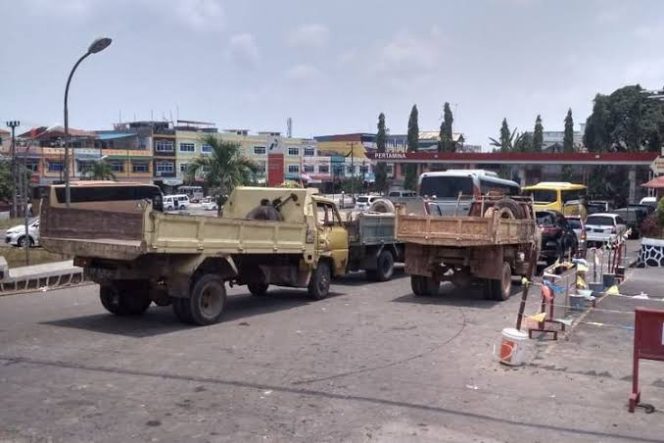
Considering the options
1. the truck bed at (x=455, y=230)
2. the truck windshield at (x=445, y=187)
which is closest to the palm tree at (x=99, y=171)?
the truck windshield at (x=445, y=187)

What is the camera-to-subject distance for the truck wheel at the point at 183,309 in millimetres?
10828

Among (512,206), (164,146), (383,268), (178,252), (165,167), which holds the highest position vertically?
(164,146)

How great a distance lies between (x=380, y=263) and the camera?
17.5 meters

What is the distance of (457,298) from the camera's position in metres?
14.6

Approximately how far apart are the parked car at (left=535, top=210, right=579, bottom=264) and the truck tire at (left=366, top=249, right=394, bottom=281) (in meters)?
4.86

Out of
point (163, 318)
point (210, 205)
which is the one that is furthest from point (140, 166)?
point (163, 318)

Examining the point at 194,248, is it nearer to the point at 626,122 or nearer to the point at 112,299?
the point at 112,299

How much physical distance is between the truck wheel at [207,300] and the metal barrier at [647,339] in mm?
6537

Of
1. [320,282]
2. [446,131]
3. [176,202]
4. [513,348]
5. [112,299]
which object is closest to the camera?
[513,348]

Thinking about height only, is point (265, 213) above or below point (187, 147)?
below

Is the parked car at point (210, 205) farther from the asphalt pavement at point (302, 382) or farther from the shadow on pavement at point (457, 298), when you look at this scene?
the asphalt pavement at point (302, 382)

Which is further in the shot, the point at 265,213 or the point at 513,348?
the point at 265,213

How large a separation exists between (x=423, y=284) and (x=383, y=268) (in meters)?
3.04

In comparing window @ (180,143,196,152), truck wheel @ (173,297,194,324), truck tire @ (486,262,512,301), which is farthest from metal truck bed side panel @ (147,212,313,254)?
window @ (180,143,196,152)
